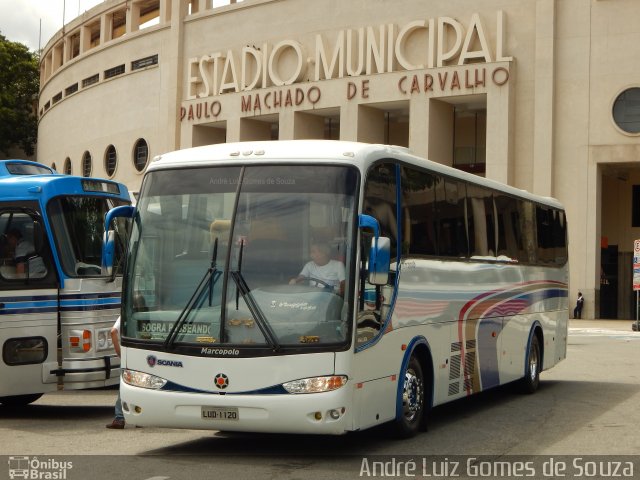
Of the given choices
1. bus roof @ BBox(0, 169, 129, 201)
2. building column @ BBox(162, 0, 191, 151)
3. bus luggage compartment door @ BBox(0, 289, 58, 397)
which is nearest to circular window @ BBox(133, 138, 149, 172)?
building column @ BBox(162, 0, 191, 151)

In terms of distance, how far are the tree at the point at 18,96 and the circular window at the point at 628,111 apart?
51.9 meters

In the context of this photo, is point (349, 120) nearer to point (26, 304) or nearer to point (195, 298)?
point (26, 304)

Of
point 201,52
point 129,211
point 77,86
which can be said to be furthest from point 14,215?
point 77,86

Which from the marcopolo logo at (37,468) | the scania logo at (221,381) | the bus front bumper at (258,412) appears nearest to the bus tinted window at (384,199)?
the bus front bumper at (258,412)

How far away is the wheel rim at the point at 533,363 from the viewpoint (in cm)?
1606

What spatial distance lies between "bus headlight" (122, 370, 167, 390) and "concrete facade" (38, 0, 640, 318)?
35271 millimetres

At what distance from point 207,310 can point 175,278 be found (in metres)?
0.47

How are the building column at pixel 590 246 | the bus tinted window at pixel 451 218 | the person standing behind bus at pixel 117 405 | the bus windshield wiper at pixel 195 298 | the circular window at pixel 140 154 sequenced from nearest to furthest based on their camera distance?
the bus windshield wiper at pixel 195 298 → the person standing behind bus at pixel 117 405 → the bus tinted window at pixel 451 218 → the building column at pixel 590 246 → the circular window at pixel 140 154

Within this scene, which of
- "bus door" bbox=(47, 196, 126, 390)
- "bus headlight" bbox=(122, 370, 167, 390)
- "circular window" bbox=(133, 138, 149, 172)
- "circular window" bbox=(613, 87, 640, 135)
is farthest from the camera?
"circular window" bbox=(133, 138, 149, 172)

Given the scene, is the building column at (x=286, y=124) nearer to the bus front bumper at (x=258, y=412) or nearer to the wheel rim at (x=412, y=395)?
the wheel rim at (x=412, y=395)

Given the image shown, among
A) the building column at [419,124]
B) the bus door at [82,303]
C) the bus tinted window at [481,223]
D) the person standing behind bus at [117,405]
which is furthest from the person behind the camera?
the building column at [419,124]

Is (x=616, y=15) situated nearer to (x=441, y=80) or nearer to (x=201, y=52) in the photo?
(x=441, y=80)

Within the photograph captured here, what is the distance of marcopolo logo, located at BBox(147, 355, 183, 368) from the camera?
9.50 m

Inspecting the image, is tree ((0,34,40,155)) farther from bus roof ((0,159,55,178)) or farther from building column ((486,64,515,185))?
bus roof ((0,159,55,178))
